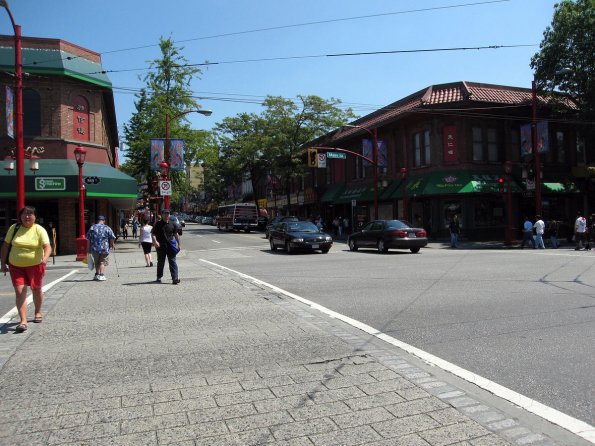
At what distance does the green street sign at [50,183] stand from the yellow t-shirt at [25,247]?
16311mm

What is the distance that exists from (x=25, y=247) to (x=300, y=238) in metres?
15.1

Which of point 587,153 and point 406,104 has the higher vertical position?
point 406,104

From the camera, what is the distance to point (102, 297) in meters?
10.1

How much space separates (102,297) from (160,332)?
3.93 m

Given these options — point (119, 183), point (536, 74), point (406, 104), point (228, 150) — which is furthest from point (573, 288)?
point (228, 150)

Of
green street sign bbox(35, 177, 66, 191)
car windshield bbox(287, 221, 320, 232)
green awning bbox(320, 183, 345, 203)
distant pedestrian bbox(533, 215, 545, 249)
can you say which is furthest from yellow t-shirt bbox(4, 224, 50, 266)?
green awning bbox(320, 183, 345, 203)

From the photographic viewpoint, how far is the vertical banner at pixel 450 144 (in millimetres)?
30922

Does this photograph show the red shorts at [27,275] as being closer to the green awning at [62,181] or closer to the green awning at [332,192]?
the green awning at [62,181]

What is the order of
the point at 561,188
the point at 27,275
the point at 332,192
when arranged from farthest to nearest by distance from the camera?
the point at 332,192 < the point at 561,188 < the point at 27,275

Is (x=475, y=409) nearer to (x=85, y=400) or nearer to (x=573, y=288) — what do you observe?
(x=85, y=400)

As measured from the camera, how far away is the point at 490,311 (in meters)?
7.85

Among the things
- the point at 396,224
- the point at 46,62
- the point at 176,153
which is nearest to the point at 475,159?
the point at 396,224

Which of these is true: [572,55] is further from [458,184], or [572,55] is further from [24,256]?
[24,256]

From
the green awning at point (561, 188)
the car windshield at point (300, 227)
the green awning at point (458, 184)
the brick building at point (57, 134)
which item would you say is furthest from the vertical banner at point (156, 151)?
the green awning at point (561, 188)
